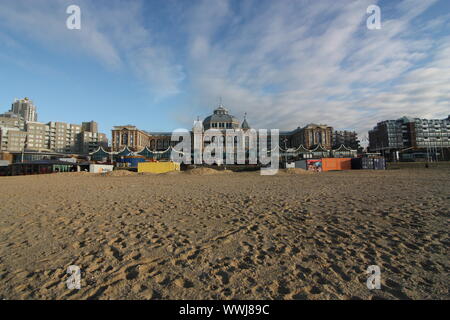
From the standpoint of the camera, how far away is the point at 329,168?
44.9 metres

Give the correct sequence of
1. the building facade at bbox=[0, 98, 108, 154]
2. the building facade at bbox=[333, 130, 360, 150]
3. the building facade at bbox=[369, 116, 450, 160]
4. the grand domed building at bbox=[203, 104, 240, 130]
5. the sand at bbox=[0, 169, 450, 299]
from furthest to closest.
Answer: the building facade at bbox=[333, 130, 360, 150] → the building facade at bbox=[369, 116, 450, 160] → the building facade at bbox=[0, 98, 108, 154] → the grand domed building at bbox=[203, 104, 240, 130] → the sand at bbox=[0, 169, 450, 299]

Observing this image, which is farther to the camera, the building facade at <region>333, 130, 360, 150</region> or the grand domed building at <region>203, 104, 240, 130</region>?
the building facade at <region>333, 130, 360, 150</region>

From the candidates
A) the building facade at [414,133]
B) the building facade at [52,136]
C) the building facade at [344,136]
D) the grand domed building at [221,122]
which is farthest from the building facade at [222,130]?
the building facade at [344,136]

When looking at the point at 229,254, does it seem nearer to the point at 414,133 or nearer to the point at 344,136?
the point at 414,133

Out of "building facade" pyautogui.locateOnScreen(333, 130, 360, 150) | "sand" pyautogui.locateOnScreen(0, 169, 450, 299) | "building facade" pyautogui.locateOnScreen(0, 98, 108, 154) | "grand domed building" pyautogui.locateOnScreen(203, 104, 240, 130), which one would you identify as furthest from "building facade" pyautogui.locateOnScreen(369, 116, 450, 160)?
"building facade" pyautogui.locateOnScreen(0, 98, 108, 154)

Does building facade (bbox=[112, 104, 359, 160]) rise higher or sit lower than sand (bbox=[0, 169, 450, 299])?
higher

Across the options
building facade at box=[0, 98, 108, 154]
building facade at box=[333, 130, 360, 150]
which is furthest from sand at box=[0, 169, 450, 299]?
building facade at box=[333, 130, 360, 150]

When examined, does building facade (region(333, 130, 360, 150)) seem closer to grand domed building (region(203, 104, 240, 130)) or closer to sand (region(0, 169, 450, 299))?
grand domed building (region(203, 104, 240, 130))

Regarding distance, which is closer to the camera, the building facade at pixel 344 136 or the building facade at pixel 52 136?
the building facade at pixel 52 136

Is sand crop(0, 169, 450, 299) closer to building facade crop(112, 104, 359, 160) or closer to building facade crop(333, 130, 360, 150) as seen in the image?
building facade crop(112, 104, 359, 160)

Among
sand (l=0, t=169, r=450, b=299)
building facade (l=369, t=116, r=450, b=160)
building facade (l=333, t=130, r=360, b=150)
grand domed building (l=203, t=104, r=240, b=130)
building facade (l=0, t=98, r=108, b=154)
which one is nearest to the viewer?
sand (l=0, t=169, r=450, b=299)

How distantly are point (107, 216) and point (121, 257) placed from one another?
417 cm

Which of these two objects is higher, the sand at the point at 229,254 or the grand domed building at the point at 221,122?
the grand domed building at the point at 221,122

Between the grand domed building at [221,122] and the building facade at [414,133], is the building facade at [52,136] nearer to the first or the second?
the grand domed building at [221,122]
